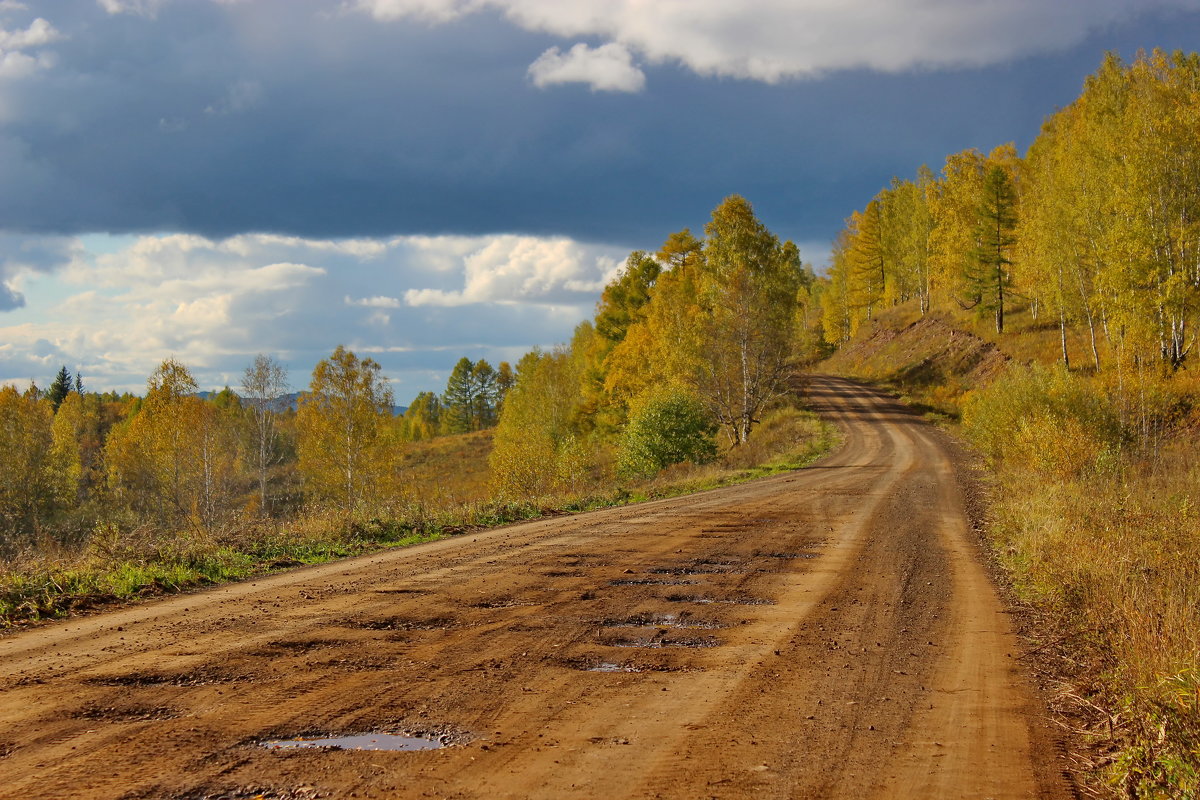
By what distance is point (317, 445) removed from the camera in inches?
1375

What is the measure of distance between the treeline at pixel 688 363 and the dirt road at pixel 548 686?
1916 centimetres

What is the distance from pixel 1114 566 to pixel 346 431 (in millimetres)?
31842

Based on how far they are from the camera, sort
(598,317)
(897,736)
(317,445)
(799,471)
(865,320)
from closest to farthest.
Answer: (897,736) < (799,471) < (317,445) < (598,317) < (865,320)

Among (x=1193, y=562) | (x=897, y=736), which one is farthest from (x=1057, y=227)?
(x=897, y=736)

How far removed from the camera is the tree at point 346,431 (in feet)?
115

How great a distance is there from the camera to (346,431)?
115ft

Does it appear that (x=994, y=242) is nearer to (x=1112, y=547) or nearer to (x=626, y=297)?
(x=626, y=297)

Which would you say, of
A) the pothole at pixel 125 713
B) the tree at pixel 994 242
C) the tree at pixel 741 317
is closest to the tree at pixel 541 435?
the tree at pixel 741 317

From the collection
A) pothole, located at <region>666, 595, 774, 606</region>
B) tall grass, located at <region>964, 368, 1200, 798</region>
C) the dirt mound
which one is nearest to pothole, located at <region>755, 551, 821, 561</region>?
pothole, located at <region>666, 595, 774, 606</region>

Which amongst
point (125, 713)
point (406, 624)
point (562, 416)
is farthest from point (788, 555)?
→ point (562, 416)

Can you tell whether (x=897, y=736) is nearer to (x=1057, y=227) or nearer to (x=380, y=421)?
(x=380, y=421)

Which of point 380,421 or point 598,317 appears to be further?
point 598,317

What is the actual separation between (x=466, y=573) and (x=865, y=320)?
70761 mm

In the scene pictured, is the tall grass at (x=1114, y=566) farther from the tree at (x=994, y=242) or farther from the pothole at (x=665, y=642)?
the tree at (x=994, y=242)
